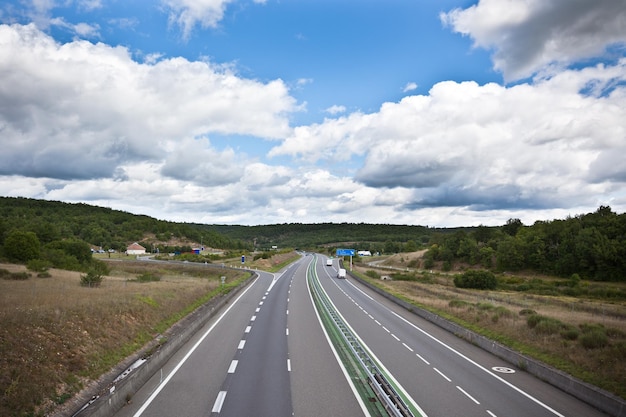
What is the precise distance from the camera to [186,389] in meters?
13.5

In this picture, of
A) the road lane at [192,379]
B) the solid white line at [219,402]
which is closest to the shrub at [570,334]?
the road lane at [192,379]

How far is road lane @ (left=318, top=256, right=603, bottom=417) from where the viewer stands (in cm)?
1283

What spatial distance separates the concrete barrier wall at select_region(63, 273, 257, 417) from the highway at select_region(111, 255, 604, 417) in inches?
13.3

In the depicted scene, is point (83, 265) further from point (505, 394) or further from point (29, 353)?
point (505, 394)

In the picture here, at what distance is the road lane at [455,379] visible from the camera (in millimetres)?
12834

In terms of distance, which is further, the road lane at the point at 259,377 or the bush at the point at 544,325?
the bush at the point at 544,325

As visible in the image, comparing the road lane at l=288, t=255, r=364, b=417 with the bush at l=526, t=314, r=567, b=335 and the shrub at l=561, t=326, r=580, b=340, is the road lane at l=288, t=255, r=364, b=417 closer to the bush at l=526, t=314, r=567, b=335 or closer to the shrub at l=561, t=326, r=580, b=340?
the bush at l=526, t=314, r=567, b=335

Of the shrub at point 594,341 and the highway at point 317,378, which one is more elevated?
the shrub at point 594,341

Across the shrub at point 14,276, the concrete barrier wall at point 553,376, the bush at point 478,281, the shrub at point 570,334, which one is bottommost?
the bush at point 478,281

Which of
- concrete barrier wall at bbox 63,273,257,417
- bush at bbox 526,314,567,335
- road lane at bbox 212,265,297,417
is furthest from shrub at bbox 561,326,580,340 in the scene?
concrete barrier wall at bbox 63,273,257,417

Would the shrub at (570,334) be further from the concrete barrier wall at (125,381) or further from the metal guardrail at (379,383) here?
the concrete barrier wall at (125,381)

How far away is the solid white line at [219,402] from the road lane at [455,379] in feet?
19.0

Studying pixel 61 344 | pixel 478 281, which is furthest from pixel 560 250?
pixel 61 344

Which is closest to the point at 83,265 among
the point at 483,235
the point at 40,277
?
the point at 40,277
